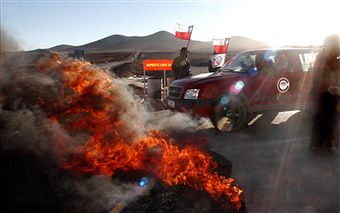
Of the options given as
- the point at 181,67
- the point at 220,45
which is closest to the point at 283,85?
the point at 181,67

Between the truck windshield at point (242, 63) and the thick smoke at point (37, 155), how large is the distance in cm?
617

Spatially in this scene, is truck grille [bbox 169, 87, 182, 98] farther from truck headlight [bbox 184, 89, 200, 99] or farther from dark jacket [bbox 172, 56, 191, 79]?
dark jacket [bbox 172, 56, 191, 79]

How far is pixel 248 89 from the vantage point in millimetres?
9000

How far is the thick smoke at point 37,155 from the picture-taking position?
124 inches

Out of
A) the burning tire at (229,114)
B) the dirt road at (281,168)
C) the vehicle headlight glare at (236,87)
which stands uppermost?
the vehicle headlight glare at (236,87)

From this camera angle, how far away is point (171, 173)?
421 cm

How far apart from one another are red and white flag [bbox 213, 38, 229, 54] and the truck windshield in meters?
6.84

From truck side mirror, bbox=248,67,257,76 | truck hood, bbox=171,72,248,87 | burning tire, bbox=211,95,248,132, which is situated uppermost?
truck side mirror, bbox=248,67,257,76

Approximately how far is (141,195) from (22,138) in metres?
1.26

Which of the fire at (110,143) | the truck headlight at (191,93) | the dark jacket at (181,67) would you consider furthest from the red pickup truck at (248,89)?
the fire at (110,143)

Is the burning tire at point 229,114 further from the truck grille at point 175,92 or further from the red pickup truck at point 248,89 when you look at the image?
the truck grille at point 175,92

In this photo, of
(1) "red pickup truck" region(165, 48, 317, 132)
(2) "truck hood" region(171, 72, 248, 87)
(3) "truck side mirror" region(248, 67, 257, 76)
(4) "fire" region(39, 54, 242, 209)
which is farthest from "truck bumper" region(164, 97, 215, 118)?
(4) "fire" region(39, 54, 242, 209)

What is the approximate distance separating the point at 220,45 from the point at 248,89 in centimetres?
828

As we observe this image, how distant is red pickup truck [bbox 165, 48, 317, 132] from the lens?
8.85m
